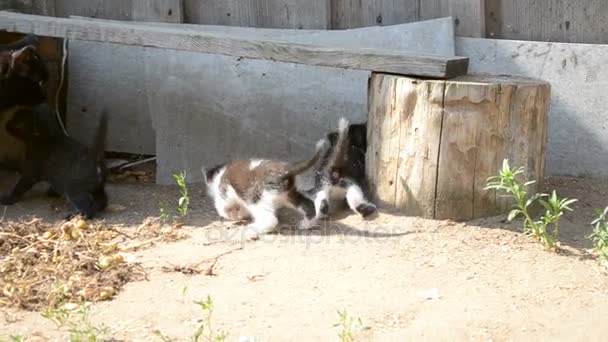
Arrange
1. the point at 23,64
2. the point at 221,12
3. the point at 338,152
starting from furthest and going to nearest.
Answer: the point at 221,12
the point at 23,64
the point at 338,152

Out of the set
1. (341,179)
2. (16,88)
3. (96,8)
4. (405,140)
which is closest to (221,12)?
(96,8)

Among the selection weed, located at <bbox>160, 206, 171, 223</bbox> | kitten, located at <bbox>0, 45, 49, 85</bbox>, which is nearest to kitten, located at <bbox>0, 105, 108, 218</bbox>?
kitten, located at <bbox>0, 45, 49, 85</bbox>

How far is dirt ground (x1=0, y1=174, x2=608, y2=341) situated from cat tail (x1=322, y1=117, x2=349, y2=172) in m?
0.33

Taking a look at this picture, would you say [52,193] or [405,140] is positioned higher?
[405,140]

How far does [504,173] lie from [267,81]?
2305 mm

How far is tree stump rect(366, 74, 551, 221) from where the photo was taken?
5492 mm

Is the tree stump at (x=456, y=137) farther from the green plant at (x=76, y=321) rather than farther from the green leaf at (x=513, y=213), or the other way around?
the green plant at (x=76, y=321)

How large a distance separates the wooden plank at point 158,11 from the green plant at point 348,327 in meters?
3.54

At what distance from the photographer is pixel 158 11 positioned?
726cm

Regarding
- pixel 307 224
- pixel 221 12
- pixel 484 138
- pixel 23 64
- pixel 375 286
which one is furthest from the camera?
pixel 221 12

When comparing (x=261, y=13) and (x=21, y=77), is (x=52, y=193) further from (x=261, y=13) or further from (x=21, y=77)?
(x=261, y=13)

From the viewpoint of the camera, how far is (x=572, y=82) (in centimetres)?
641

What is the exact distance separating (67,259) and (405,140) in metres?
A: 2.00

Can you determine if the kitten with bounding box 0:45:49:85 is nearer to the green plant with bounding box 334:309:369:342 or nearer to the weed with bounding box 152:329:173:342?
the weed with bounding box 152:329:173:342
